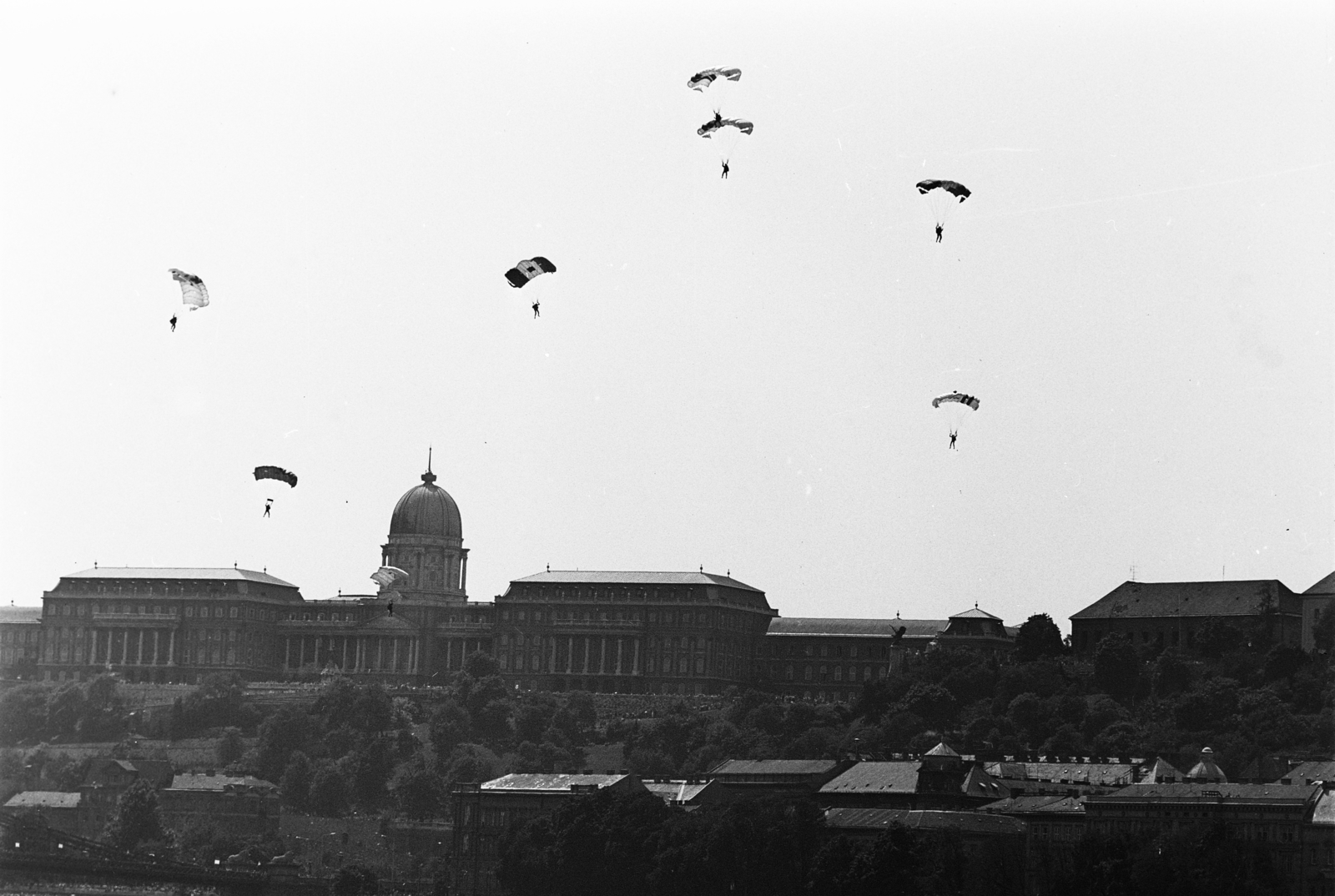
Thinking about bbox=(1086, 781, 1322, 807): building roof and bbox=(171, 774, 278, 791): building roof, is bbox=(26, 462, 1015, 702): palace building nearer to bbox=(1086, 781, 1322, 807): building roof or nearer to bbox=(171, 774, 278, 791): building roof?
bbox=(171, 774, 278, 791): building roof

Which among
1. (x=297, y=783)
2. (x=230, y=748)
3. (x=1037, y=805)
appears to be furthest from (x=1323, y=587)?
(x=230, y=748)

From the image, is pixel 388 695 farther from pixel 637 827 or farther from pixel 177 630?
pixel 637 827

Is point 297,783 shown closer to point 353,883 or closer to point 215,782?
point 215,782

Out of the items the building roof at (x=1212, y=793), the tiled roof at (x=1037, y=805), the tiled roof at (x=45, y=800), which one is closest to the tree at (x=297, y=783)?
the tiled roof at (x=45, y=800)

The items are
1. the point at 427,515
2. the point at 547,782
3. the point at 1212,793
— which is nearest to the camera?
the point at 1212,793

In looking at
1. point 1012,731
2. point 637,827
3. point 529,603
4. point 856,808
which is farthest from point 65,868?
point 529,603

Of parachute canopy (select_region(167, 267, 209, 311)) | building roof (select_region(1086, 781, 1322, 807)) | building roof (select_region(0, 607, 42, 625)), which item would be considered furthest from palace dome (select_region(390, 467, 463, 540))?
parachute canopy (select_region(167, 267, 209, 311))
